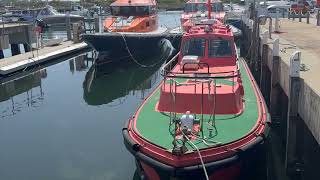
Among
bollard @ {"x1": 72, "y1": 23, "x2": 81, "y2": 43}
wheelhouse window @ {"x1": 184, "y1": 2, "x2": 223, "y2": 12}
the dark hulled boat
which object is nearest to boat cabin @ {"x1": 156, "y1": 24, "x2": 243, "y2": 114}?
the dark hulled boat

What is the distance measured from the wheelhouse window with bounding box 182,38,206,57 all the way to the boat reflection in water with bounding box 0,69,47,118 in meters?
7.80

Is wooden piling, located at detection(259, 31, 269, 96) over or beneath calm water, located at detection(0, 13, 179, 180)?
over

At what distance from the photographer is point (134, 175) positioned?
10344 millimetres

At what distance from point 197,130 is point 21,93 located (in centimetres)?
1359

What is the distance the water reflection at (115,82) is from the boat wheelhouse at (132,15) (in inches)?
98.2

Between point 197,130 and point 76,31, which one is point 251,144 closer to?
point 197,130

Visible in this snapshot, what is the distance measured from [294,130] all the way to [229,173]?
89.6 inches

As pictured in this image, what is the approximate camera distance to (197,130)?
8156mm

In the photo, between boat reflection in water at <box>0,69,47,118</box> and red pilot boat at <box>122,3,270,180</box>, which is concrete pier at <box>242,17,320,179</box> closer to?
red pilot boat at <box>122,3,270,180</box>

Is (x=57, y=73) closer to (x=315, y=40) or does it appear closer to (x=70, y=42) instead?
(x=70, y=42)

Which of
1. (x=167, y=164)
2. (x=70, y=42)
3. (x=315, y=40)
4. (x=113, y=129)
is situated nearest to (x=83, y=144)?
(x=113, y=129)

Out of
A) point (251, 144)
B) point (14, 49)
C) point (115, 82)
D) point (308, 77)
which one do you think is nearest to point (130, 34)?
point (115, 82)

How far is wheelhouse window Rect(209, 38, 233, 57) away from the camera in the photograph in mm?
12031

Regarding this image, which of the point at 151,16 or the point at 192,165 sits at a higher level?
the point at 151,16
